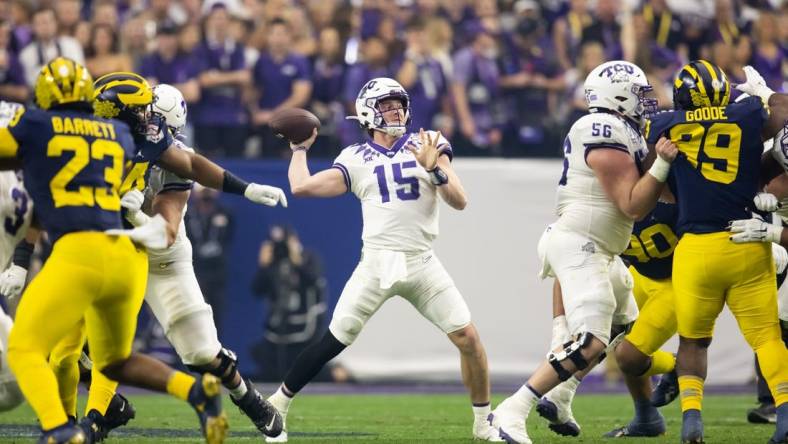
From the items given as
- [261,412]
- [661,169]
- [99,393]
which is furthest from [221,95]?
[661,169]

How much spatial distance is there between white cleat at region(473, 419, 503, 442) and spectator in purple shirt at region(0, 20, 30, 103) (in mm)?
6544

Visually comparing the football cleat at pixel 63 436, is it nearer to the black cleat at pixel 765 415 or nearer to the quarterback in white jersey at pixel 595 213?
the quarterback in white jersey at pixel 595 213

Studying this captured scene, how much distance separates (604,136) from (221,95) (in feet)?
20.9

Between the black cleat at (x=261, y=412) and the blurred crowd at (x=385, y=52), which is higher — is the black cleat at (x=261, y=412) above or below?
below

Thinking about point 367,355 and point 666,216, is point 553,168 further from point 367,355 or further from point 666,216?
point 666,216

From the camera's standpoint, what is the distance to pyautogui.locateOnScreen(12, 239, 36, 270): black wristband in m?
6.44

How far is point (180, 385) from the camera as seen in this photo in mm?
5645

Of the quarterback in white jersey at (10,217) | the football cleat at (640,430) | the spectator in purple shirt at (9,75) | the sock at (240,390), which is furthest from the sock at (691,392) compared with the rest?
the spectator in purple shirt at (9,75)

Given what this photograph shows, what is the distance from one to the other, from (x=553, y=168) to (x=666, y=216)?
4.78 m

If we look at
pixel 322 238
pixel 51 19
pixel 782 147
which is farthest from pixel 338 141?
pixel 782 147

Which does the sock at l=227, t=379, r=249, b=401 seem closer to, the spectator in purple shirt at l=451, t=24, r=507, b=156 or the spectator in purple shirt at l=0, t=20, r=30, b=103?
the spectator in purple shirt at l=0, t=20, r=30, b=103

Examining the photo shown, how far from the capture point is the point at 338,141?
12.3 metres

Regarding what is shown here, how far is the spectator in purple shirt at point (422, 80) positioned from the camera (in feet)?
40.4

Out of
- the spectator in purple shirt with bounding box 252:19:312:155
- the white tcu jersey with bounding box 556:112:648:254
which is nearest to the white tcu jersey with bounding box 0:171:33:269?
the white tcu jersey with bounding box 556:112:648:254
